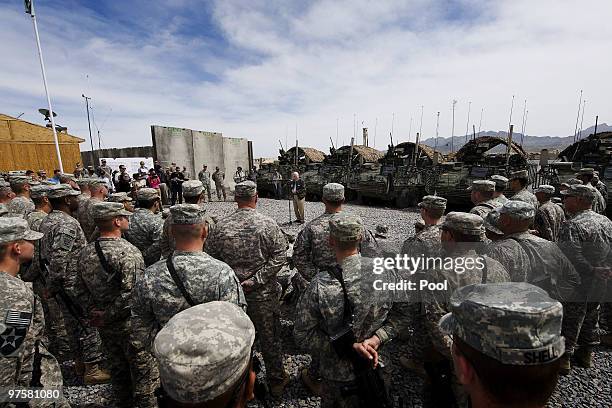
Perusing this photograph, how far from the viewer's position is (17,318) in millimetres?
1853

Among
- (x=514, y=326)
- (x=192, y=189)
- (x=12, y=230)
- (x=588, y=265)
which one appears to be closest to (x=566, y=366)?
(x=588, y=265)

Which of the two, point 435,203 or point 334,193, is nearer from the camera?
point 334,193

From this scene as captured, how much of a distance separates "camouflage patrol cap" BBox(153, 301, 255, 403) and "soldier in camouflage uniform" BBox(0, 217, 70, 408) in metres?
1.43

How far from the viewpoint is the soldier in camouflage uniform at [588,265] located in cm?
352

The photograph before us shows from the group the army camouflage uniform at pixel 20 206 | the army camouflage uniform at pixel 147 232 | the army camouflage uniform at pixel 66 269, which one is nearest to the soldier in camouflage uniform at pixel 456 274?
the army camouflage uniform at pixel 147 232

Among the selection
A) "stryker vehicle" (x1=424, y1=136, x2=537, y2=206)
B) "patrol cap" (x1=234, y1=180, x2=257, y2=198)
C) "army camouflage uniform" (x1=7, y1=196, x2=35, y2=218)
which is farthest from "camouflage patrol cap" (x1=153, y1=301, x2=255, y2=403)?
"stryker vehicle" (x1=424, y1=136, x2=537, y2=206)

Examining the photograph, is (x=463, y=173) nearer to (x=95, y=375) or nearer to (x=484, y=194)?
(x=484, y=194)

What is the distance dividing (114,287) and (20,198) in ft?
13.5

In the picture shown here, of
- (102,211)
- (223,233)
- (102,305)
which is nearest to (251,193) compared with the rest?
(223,233)

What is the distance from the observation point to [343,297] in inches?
76.4

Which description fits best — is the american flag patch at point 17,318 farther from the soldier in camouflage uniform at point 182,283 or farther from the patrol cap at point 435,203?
the patrol cap at point 435,203

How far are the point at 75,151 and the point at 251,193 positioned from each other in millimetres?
20471

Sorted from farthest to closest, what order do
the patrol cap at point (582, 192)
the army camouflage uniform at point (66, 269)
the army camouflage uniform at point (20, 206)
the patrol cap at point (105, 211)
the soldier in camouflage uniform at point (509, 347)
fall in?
the army camouflage uniform at point (20, 206) → the patrol cap at point (582, 192) → the army camouflage uniform at point (66, 269) → the patrol cap at point (105, 211) → the soldier in camouflage uniform at point (509, 347)

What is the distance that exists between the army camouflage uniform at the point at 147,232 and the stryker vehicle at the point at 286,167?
47.5ft
